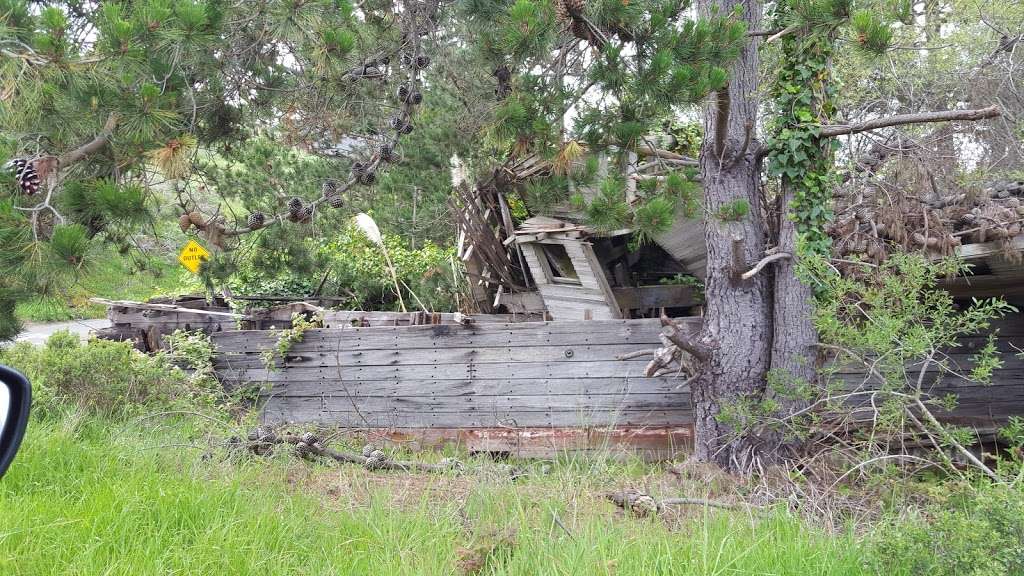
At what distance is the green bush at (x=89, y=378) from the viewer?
604 centimetres

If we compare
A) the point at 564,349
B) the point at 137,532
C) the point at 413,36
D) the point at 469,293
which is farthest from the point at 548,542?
the point at 469,293

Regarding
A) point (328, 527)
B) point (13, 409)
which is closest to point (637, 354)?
point (328, 527)

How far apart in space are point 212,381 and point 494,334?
360cm

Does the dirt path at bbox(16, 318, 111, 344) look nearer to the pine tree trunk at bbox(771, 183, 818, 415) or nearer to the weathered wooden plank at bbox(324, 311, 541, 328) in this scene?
the weathered wooden plank at bbox(324, 311, 541, 328)

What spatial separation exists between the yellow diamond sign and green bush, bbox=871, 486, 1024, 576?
6.80 m

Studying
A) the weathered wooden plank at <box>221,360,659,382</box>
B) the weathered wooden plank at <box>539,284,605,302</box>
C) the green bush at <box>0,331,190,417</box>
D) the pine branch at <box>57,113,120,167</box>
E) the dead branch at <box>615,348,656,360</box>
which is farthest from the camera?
the weathered wooden plank at <box>539,284,605,302</box>

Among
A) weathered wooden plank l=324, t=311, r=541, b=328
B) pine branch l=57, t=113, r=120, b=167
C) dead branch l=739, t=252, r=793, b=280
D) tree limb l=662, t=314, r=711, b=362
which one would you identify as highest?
pine branch l=57, t=113, r=120, b=167

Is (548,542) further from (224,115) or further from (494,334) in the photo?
(224,115)

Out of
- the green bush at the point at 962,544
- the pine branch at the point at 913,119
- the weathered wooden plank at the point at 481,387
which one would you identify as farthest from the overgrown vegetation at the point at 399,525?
the pine branch at the point at 913,119

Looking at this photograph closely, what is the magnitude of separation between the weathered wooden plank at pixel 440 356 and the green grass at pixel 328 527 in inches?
104


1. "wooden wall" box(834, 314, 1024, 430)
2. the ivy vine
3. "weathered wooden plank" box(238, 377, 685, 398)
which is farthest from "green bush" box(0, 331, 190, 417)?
"wooden wall" box(834, 314, 1024, 430)

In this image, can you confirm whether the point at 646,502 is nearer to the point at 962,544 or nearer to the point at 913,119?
the point at 962,544

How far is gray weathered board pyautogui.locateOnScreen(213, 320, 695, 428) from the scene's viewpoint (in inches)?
277

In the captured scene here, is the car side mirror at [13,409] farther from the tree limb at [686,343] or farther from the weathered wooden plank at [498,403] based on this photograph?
the weathered wooden plank at [498,403]
